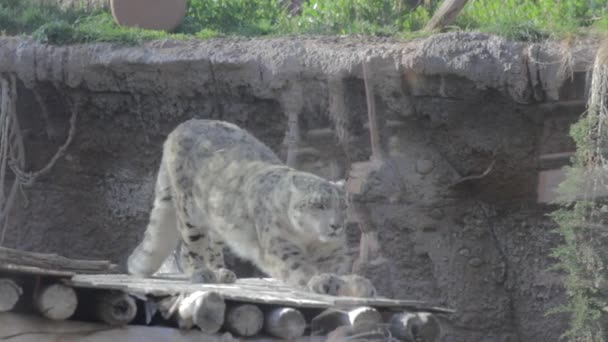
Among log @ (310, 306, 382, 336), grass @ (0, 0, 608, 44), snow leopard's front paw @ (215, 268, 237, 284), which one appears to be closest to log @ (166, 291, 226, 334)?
log @ (310, 306, 382, 336)

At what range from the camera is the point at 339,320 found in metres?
6.94

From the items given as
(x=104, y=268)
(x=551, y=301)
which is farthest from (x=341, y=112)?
(x=104, y=268)

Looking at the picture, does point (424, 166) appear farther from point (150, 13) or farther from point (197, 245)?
point (150, 13)

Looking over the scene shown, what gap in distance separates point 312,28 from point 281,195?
4377 millimetres

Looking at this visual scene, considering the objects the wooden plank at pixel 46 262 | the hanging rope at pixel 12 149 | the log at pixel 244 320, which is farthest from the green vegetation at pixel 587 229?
the hanging rope at pixel 12 149

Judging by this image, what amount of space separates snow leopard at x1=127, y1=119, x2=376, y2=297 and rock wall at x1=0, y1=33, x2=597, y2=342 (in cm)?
180

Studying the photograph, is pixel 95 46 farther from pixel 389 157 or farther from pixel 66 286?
pixel 66 286

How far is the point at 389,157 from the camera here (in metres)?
11.2

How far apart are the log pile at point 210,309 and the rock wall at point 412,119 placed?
3392mm

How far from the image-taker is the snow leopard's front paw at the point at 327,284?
25.9 feet

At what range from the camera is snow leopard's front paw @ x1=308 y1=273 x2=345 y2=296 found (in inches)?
310

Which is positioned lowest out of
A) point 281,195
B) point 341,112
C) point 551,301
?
point 551,301

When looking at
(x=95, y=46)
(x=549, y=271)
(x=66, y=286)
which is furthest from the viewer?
(x=95, y=46)

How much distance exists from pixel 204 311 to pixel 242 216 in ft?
7.89
